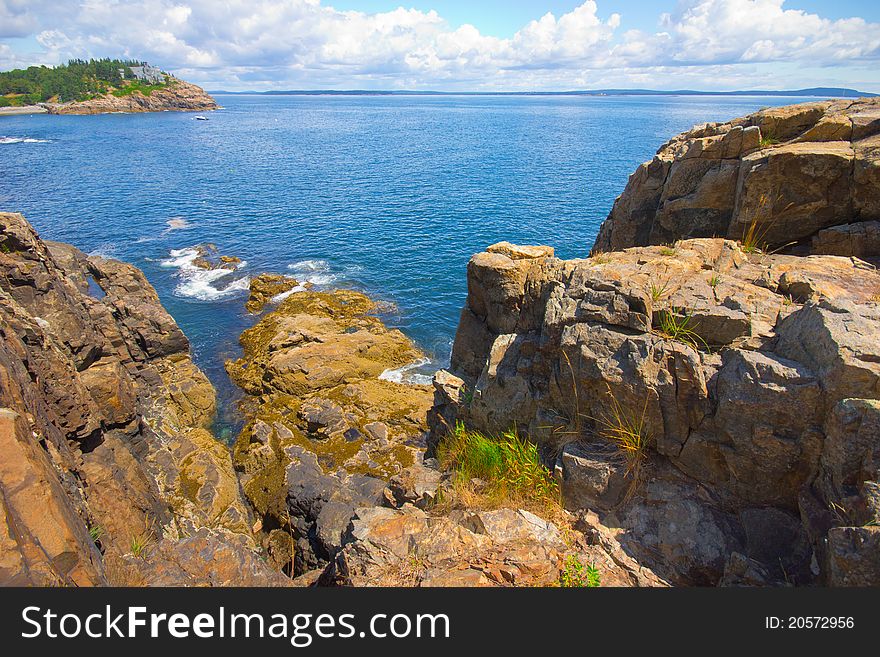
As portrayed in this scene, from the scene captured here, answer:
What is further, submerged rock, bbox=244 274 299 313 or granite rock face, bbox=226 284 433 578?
submerged rock, bbox=244 274 299 313

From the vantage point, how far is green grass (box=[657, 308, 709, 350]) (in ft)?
32.1

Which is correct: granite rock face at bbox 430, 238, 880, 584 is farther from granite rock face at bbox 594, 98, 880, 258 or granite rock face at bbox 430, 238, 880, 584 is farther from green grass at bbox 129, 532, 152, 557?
green grass at bbox 129, 532, 152, 557

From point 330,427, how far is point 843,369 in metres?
19.9

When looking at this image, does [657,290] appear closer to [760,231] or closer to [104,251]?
[760,231]

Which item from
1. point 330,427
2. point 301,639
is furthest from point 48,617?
point 330,427

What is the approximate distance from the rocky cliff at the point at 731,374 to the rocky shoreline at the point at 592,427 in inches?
1.8

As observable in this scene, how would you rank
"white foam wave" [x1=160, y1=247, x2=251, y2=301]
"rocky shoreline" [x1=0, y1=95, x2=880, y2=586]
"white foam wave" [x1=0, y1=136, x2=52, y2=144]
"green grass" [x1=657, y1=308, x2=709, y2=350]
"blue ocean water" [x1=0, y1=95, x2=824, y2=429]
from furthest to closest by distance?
"white foam wave" [x1=0, y1=136, x2=52, y2=144] → "blue ocean water" [x1=0, y1=95, x2=824, y2=429] → "white foam wave" [x1=160, y1=247, x2=251, y2=301] → "green grass" [x1=657, y1=308, x2=709, y2=350] → "rocky shoreline" [x1=0, y1=95, x2=880, y2=586]

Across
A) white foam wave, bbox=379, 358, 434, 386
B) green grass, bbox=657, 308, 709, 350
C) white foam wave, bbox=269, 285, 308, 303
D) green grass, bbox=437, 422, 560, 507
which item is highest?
green grass, bbox=657, 308, 709, 350

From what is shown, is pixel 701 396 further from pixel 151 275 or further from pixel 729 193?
pixel 151 275

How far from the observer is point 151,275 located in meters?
43.9

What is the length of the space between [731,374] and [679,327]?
1.55 metres

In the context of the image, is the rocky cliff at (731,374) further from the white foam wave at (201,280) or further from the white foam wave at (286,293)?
the white foam wave at (201,280)

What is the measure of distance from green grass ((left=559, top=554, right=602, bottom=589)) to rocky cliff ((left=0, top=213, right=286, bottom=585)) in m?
7.51

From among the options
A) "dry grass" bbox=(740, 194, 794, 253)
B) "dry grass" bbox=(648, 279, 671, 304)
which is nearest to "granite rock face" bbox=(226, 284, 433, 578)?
"dry grass" bbox=(648, 279, 671, 304)
